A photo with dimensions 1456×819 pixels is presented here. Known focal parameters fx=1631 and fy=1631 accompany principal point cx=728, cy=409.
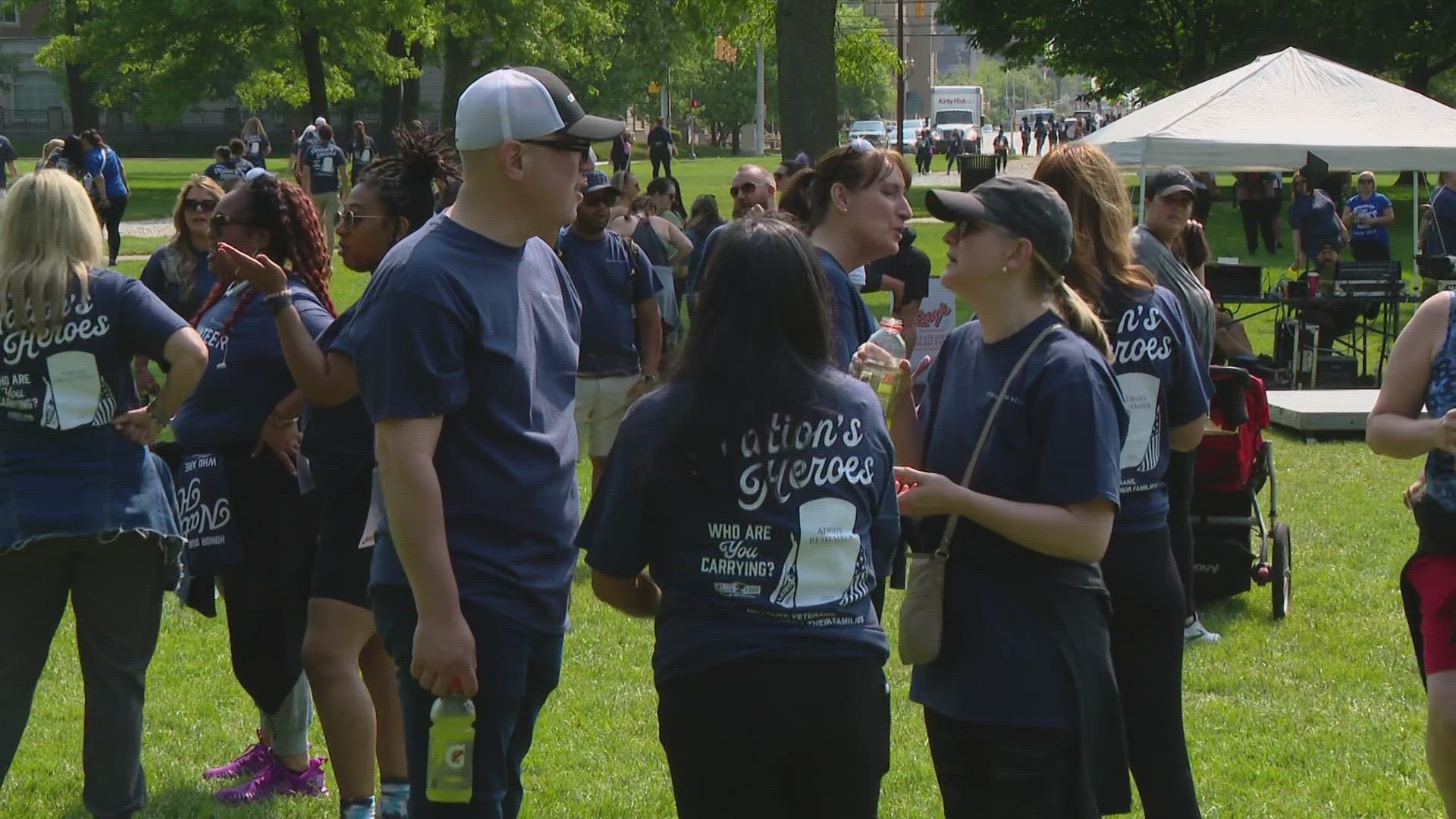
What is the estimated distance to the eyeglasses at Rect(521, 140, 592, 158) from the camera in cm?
309

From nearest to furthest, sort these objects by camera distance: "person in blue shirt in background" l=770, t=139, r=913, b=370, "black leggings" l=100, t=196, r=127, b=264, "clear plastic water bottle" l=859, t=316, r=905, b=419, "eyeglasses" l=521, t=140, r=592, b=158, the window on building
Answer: "eyeglasses" l=521, t=140, r=592, b=158 < "clear plastic water bottle" l=859, t=316, r=905, b=419 < "person in blue shirt in background" l=770, t=139, r=913, b=370 < "black leggings" l=100, t=196, r=127, b=264 < the window on building

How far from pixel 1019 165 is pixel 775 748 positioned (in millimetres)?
59188

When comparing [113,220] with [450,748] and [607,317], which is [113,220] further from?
[450,748]

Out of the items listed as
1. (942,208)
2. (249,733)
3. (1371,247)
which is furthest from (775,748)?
(1371,247)

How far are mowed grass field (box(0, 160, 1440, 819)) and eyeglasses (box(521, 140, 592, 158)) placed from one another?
251 cm

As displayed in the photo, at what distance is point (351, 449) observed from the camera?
4.21 meters

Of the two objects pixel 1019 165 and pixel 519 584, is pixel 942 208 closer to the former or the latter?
pixel 519 584

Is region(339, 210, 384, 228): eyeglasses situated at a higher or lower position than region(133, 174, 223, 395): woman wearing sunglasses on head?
higher

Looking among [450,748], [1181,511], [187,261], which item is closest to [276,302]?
[450,748]

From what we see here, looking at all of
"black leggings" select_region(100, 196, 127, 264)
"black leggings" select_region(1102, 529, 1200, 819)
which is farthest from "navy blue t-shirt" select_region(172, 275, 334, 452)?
"black leggings" select_region(100, 196, 127, 264)

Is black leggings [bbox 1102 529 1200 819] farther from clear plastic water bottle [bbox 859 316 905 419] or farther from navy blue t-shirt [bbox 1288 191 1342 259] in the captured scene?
navy blue t-shirt [bbox 1288 191 1342 259]

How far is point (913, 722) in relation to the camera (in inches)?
231

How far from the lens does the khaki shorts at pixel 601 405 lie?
28.7 feet

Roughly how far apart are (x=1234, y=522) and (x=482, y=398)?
5252 mm
